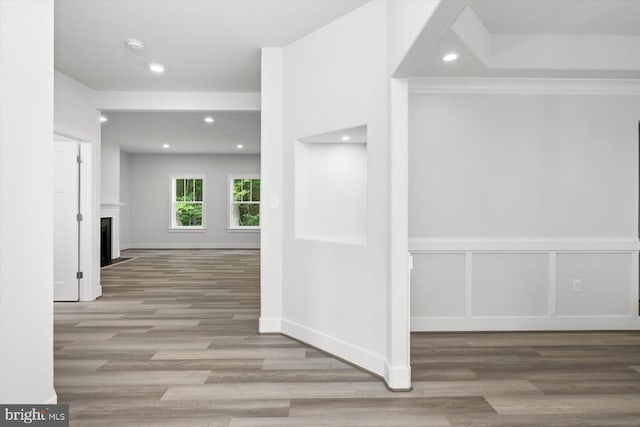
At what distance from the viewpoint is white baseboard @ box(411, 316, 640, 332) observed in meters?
3.47

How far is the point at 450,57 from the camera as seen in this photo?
298 centimetres

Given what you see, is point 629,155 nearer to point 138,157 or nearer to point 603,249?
point 603,249

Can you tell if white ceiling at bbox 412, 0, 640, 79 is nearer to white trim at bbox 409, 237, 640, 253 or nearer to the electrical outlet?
white trim at bbox 409, 237, 640, 253

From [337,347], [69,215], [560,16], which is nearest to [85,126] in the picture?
[69,215]

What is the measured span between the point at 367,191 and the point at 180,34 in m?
2.15

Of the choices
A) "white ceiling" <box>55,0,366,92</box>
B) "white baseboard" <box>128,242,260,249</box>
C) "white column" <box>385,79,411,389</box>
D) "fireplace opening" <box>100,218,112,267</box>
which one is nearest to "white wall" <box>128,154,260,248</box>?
"white baseboard" <box>128,242,260,249</box>

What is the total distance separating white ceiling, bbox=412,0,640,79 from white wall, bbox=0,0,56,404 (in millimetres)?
2418

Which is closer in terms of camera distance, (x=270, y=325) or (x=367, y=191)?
(x=367, y=191)

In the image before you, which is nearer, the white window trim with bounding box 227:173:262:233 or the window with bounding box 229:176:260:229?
the white window trim with bounding box 227:173:262:233

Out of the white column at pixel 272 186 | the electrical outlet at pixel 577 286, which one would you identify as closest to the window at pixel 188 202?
the white column at pixel 272 186

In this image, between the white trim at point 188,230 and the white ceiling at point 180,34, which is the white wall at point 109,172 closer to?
the white trim at point 188,230

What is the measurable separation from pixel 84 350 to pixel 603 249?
4.72m

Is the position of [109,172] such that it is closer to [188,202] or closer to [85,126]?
[188,202]

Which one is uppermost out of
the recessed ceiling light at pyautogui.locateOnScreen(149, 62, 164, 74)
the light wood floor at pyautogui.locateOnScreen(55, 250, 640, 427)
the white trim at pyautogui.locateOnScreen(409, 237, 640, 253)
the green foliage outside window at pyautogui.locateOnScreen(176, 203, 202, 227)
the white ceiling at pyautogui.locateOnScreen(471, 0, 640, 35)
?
the recessed ceiling light at pyautogui.locateOnScreen(149, 62, 164, 74)
